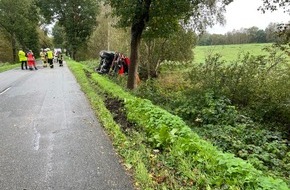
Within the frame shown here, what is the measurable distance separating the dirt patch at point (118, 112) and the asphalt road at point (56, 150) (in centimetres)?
68

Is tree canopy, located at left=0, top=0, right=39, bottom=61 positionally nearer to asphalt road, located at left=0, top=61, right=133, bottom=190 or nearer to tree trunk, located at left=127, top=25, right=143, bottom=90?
tree trunk, located at left=127, top=25, right=143, bottom=90

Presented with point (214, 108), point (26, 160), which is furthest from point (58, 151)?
point (214, 108)

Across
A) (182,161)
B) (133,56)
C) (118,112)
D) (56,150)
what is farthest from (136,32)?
(182,161)

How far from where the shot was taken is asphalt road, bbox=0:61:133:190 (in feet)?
16.3

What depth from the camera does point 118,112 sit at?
10.0 m

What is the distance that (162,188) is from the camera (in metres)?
4.61

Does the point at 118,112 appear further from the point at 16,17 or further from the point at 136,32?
the point at 16,17

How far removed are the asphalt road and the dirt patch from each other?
685mm

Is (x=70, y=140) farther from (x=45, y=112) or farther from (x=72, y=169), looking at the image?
(x=45, y=112)

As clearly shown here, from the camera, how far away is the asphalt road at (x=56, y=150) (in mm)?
4965

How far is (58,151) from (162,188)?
2.74m

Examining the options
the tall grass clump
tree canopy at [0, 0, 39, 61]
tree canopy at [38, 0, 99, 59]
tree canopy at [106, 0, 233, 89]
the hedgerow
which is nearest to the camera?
the hedgerow

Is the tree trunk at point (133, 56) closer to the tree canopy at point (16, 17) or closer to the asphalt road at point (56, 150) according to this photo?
the asphalt road at point (56, 150)

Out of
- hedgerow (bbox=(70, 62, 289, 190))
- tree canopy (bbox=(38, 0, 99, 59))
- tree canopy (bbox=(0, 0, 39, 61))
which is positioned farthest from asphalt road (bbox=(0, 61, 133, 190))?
tree canopy (bbox=(38, 0, 99, 59))
